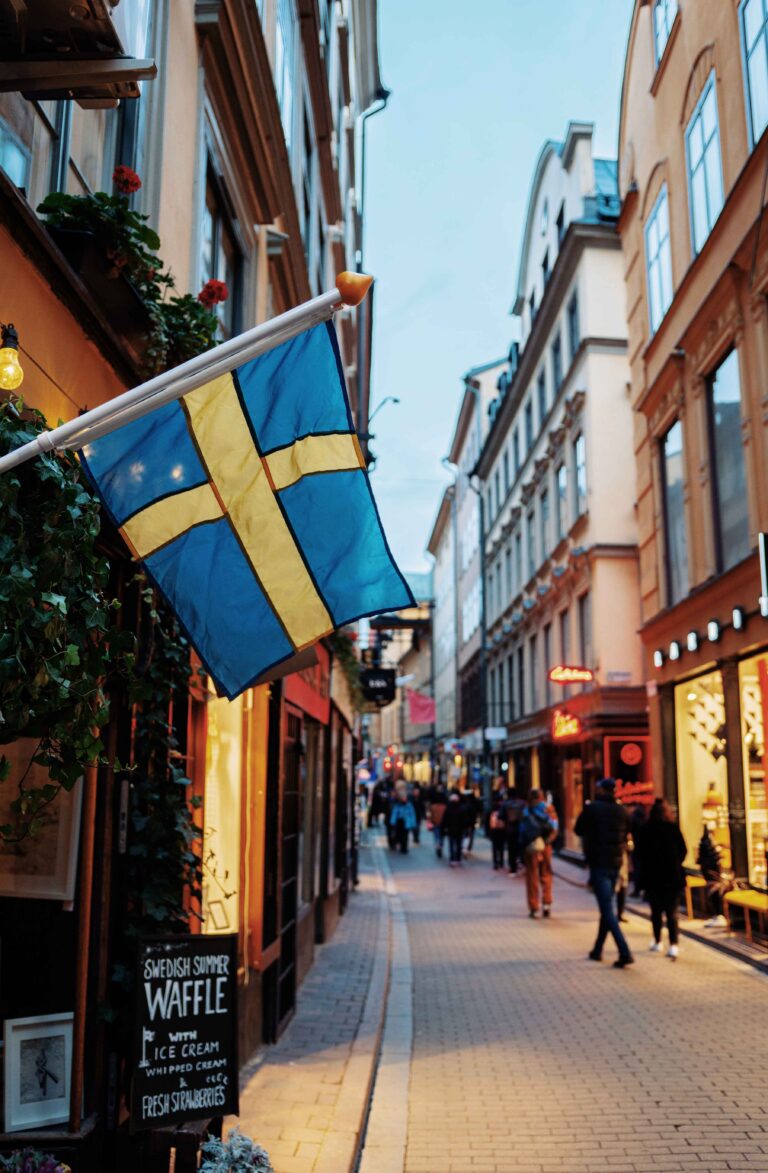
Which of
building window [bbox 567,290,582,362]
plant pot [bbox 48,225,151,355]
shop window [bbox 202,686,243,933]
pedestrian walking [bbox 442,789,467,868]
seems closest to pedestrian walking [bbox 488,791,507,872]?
pedestrian walking [bbox 442,789,467,868]

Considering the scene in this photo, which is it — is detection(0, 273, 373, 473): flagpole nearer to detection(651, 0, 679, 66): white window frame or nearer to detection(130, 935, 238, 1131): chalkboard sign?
detection(130, 935, 238, 1131): chalkboard sign

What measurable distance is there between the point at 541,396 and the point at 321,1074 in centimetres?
2798

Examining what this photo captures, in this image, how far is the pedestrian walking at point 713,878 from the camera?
43.7 feet

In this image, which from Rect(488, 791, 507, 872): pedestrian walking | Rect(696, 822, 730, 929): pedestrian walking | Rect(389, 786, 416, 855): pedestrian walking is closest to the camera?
Rect(696, 822, 730, 929): pedestrian walking

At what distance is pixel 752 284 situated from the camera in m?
13.1

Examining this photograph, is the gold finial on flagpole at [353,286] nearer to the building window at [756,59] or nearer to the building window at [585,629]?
the building window at [756,59]

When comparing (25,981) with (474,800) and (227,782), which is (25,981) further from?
(474,800)

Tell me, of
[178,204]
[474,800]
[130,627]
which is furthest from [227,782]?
[474,800]

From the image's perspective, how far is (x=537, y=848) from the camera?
50.4ft

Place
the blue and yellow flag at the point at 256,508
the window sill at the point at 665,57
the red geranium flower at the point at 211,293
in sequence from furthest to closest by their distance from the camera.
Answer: the window sill at the point at 665,57 → the red geranium flower at the point at 211,293 → the blue and yellow flag at the point at 256,508

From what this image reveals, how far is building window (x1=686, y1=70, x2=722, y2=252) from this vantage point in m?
14.5

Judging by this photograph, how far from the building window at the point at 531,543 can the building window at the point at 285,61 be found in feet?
74.0

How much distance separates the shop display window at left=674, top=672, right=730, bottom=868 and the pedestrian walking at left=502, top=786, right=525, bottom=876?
528 cm

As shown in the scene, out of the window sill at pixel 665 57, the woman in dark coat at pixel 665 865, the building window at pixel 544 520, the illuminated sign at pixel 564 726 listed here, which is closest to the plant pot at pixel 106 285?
the woman in dark coat at pixel 665 865
